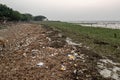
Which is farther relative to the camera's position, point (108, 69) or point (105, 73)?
point (108, 69)

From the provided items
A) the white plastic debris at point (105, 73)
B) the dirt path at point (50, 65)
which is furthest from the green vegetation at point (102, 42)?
the white plastic debris at point (105, 73)

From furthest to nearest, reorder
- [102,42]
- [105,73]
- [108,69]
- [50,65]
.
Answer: [102,42]
[108,69]
[50,65]
[105,73]

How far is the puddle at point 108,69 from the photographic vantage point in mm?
8023

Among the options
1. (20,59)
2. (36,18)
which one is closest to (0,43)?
(20,59)

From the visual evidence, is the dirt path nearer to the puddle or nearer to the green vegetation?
the puddle

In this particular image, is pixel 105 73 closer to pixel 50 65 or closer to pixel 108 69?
pixel 108 69

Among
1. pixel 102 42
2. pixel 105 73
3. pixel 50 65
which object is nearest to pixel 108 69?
pixel 105 73

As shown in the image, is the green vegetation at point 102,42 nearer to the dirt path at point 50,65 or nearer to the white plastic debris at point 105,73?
the dirt path at point 50,65

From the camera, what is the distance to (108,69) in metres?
8.69

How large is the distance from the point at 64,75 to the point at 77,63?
122cm

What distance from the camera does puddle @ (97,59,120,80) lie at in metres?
8.02

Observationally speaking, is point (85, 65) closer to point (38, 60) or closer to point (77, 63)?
point (77, 63)

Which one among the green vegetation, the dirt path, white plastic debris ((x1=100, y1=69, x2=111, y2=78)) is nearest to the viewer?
the dirt path

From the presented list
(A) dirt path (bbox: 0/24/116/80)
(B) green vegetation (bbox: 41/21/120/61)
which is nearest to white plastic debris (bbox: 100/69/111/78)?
(A) dirt path (bbox: 0/24/116/80)
